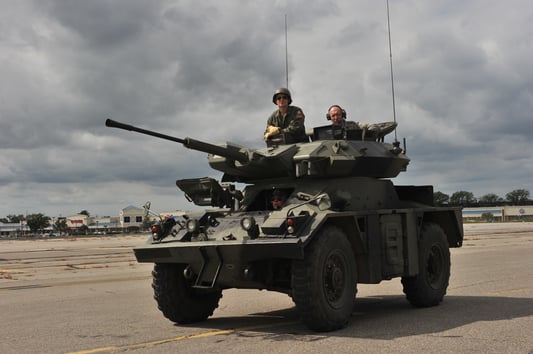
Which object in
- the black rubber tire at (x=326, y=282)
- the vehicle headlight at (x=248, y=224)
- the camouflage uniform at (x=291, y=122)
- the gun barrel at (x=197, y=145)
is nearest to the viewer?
the black rubber tire at (x=326, y=282)

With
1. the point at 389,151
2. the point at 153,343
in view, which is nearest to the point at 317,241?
the point at 153,343

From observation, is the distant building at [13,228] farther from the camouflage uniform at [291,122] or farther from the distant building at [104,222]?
the camouflage uniform at [291,122]

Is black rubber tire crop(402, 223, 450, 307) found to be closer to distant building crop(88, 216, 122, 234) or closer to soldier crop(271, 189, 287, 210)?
soldier crop(271, 189, 287, 210)

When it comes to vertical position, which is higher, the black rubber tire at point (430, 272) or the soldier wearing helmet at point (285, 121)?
the soldier wearing helmet at point (285, 121)

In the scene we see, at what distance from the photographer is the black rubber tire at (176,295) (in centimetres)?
937

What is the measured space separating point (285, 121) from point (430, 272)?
11.8ft

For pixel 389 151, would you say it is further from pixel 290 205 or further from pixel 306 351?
pixel 306 351

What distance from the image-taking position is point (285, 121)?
35.6ft

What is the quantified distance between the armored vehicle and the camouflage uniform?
295 millimetres

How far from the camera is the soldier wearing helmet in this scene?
10.6 metres

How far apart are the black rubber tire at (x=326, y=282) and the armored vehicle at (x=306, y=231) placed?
14 millimetres

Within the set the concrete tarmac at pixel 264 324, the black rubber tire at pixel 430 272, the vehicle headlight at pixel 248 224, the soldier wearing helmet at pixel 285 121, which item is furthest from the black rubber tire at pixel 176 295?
the black rubber tire at pixel 430 272

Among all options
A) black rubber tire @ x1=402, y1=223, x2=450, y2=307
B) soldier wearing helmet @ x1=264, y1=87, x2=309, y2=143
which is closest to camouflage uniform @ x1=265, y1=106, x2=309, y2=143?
soldier wearing helmet @ x1=264, y1=87, x2=309, y2=143

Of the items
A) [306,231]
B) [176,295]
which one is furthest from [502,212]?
[306,231]
